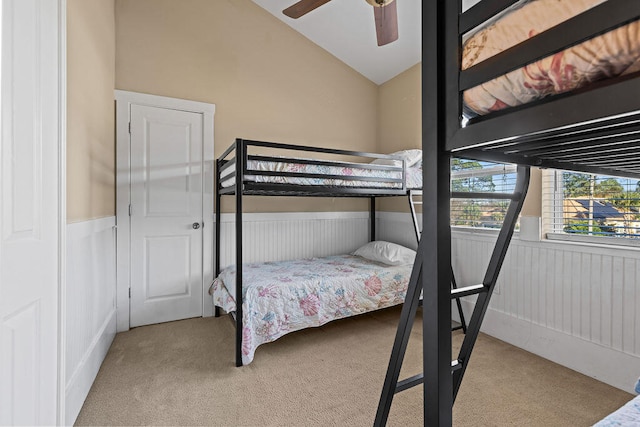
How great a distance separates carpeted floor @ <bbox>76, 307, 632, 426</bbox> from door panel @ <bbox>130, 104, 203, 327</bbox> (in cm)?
45

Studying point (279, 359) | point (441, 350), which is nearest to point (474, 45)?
point (441, 350)

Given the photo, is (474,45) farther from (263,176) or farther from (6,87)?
(263,176)

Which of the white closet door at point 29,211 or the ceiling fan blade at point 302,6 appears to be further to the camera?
the ceiling fan blade at point 302,6

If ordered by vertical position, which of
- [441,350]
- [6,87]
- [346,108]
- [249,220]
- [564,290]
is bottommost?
[564,290]

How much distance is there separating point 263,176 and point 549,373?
2276 millimetres

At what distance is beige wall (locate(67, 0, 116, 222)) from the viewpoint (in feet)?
5.35

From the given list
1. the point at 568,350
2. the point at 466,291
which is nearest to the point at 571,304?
the point at 568,350

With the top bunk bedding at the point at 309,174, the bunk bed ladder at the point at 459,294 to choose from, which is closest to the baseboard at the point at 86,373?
the top bunk bedding at the point at 309,174

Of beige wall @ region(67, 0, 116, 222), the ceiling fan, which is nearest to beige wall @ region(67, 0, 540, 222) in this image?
beige wall @ region(67, 0, 116, 222)

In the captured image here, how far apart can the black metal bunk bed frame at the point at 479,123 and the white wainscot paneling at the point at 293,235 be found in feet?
9.01

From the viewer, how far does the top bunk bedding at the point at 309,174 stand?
88.1 inches

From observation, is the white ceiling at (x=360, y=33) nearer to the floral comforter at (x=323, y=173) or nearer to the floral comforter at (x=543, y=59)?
the floral comforter at (x=323, y=173)

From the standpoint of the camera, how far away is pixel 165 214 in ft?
9.74

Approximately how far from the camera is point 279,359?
226 cm
